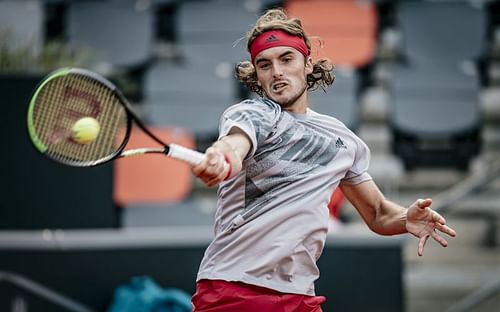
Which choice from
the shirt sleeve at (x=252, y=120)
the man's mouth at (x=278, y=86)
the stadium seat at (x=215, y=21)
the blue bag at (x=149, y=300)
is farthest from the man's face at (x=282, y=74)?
the stadium seat at (x=215, y=21)

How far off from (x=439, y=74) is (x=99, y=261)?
3848mm

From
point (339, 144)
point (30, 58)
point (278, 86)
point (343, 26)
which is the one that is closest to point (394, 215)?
point (339, 144)

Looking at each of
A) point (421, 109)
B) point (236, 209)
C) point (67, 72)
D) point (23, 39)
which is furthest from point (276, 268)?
point (421, 109)

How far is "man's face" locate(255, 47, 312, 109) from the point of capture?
3.36 metres

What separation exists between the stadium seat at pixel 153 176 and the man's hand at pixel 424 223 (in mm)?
4182

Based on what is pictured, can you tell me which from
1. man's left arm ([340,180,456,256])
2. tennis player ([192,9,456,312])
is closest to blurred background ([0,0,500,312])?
man's left arm ([340,180,456,256])

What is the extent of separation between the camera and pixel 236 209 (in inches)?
131

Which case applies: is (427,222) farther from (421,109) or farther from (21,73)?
(421,109)

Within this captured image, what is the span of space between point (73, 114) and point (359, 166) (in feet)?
3.40

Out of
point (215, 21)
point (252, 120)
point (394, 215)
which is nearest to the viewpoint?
point (252, 120)

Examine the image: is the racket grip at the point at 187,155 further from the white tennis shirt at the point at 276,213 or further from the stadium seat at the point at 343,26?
the stadium seat at the point at 343,26

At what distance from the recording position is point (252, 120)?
3098 millimetres

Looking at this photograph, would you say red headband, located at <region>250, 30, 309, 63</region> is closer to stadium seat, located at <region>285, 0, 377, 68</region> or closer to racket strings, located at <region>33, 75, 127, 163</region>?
racket strings, located at <region>33, 75, 127, 163</region>

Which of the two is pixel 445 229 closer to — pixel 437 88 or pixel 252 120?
pixel 252 120
